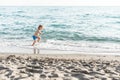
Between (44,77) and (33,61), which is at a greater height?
(33,61)

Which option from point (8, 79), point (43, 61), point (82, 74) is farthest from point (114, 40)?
point (8, 79)

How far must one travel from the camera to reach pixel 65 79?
18.1 feet

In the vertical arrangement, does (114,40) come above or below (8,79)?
above

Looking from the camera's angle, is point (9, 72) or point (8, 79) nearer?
point (8, 79)

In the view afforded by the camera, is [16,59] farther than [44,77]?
Yes

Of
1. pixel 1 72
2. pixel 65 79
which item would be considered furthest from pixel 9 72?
pixel 65 79

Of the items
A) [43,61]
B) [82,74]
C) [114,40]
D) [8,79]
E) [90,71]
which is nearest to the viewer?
[8,79]

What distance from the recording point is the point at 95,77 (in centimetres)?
575

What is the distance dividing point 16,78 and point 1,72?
0.70 m

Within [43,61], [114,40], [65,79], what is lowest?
[65,79]

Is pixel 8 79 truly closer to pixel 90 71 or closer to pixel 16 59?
pixel 90 71

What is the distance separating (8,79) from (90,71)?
6.83ft

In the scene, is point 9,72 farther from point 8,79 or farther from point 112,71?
point 112,71

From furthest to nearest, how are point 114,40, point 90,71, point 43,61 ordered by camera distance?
point 114,40 < point 43,61 < point 90,71
